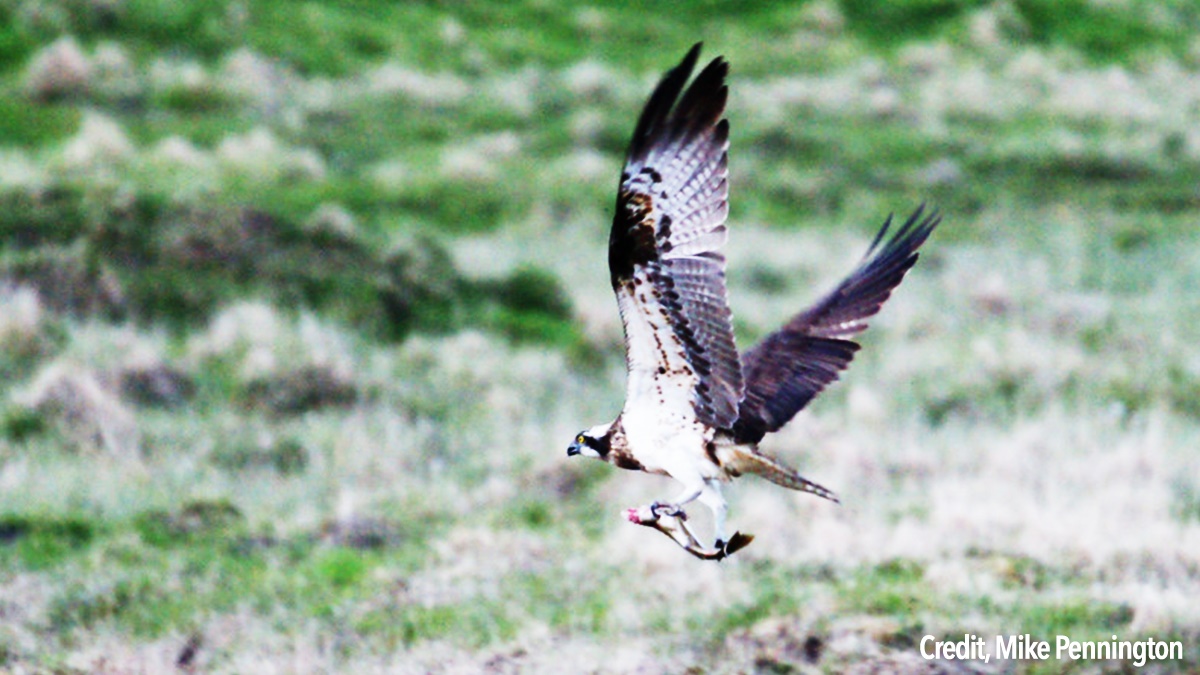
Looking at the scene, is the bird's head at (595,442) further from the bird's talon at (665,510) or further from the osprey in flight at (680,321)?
the bird's talon at (665,510)

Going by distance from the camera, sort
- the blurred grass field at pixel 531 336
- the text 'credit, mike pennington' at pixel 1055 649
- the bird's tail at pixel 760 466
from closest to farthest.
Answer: the bird's tail at pixel 760 466
the text 'credit, mike pennington' at pixel 1055 649
the blurred grass field at pixel 531 336

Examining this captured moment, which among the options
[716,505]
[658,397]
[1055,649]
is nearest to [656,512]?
[716,505]

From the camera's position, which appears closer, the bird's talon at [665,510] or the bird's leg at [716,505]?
the bird's talon at [665,510]

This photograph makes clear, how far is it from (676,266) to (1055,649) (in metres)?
2.80

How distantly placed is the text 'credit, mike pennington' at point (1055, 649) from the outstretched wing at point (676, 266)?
2136 mm

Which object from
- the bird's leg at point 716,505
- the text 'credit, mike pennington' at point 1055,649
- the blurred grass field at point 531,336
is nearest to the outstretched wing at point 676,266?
the bird's leg at point 716,505

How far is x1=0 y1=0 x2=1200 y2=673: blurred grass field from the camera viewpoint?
8.23 m

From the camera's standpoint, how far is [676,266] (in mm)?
5465

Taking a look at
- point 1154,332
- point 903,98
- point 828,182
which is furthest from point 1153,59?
point 1154,332

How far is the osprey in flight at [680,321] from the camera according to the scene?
17.2 ft

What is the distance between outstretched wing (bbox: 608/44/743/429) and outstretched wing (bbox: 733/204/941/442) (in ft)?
3.55

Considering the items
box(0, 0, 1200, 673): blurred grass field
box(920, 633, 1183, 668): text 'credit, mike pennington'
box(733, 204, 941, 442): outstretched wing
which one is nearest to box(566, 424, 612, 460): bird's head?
box(733, 204, 941, 442): outstretched wing

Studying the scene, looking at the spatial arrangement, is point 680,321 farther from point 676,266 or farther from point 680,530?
point 680,530

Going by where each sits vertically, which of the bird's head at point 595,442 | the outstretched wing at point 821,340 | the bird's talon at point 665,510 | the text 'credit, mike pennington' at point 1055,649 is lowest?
the bird's talon at point 665,510
